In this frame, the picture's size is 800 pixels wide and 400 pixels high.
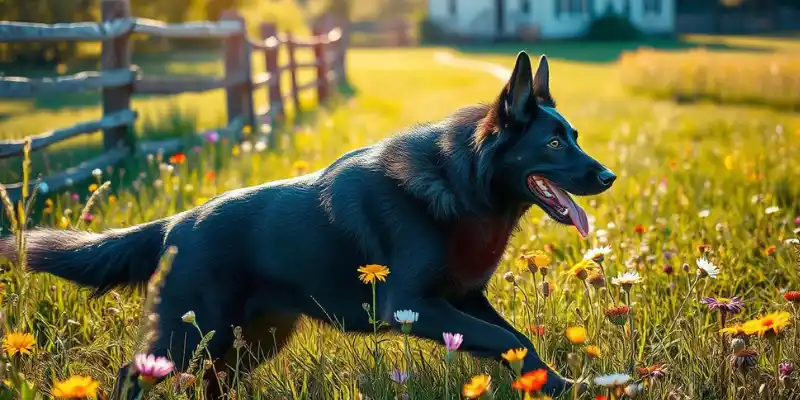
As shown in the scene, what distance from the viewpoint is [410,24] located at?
52.7m

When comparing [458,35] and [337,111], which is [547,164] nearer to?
[337,111]

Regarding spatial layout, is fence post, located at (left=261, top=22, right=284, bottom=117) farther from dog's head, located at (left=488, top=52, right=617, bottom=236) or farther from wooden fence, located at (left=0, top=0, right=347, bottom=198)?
dog's head, located at (left=488, top=52, right=617, bottom=236)

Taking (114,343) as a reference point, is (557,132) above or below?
above

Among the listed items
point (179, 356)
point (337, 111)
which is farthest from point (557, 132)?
point (337, 111)

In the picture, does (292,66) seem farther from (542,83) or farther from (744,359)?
(744,359)

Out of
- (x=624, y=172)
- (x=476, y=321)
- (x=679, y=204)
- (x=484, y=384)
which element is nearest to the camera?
(x=484, y=384)

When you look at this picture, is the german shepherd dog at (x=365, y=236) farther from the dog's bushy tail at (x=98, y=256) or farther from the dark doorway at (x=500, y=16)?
the dark doorway at (x=500, y=16)

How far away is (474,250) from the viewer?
9.90 feet

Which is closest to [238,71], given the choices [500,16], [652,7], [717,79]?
[717,79]

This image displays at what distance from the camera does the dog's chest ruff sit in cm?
298

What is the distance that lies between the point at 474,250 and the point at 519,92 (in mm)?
551

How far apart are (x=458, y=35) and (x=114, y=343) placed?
4467cm

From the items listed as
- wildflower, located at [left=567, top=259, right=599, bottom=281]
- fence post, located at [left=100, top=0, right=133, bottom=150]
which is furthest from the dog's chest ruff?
fence post, located at [left=100, top=0, right=133, bottom=150]

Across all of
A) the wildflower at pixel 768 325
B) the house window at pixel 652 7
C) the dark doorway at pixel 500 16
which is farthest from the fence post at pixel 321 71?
the house window at pixel 652 7
